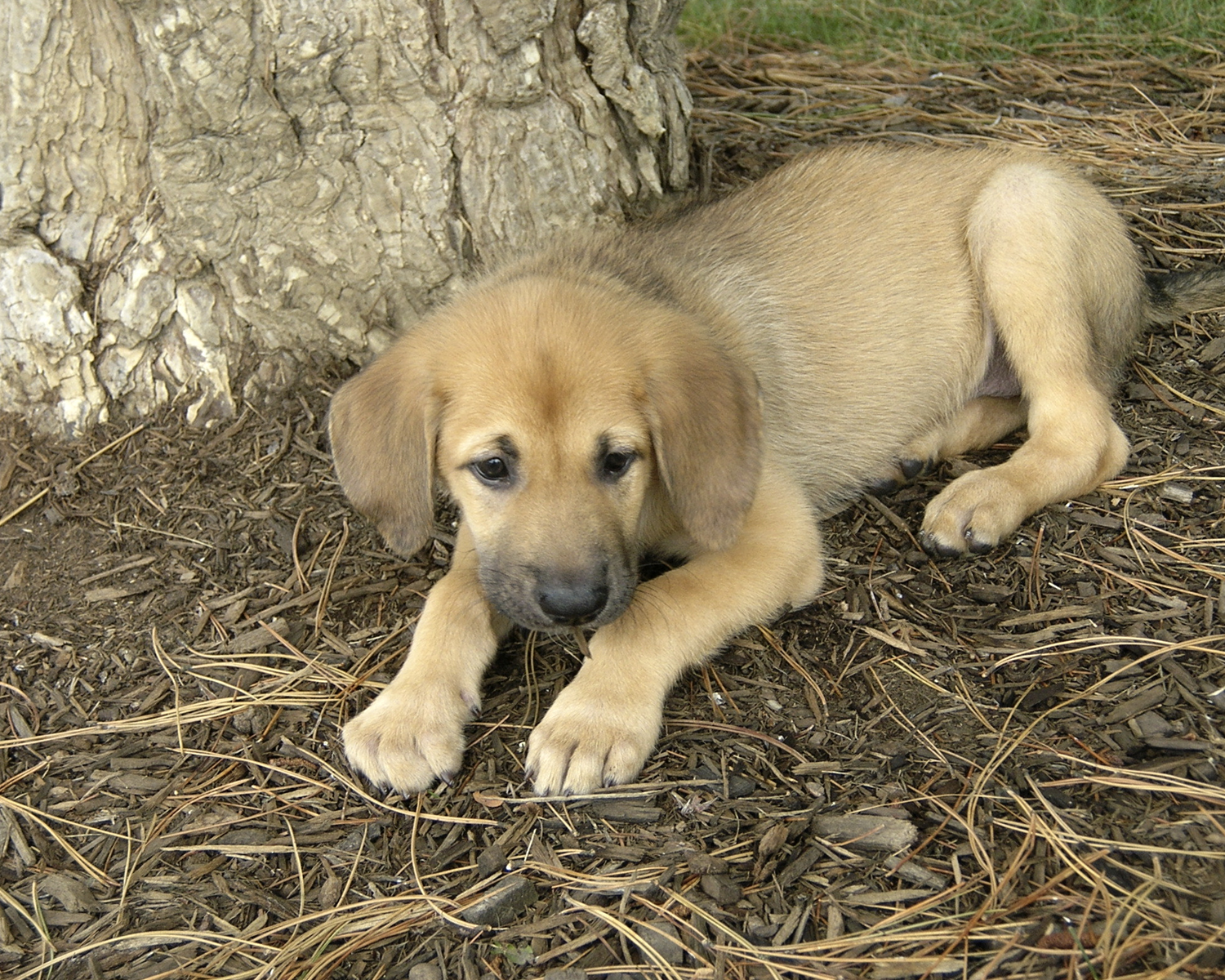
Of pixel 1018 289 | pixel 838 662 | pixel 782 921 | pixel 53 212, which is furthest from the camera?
pixel 1018 289

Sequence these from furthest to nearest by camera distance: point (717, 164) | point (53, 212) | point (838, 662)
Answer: point (717, 164) < point (53, 212) < point (838, 662)

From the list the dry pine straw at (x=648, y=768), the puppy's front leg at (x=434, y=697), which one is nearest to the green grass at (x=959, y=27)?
the dry pine straw at (x=648, y=768)

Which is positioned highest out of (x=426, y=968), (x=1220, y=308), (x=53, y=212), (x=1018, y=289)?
(x=53, y=212)

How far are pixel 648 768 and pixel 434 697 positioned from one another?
0.60 m

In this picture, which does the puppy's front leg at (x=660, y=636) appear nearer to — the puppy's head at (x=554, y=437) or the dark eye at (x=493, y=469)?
the puppy's head at (x=554, y=437)

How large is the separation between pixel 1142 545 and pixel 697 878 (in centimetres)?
180

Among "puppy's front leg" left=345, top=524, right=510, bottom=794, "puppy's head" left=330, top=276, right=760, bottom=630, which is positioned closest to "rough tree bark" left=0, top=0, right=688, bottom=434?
"puppy's head" left=330, top=276, right=760, bottom=630

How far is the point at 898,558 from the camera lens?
3.38m

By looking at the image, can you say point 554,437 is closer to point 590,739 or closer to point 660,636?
point 660,636

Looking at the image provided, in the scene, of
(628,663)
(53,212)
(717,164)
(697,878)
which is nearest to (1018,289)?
(717,164)

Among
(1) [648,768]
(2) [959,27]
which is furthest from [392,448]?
(2) [959,27]

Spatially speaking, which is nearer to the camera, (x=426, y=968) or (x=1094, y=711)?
(x=426, y=968)

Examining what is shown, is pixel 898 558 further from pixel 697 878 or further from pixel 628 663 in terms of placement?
pixel 697 878

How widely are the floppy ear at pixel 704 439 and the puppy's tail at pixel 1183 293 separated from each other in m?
2.14
